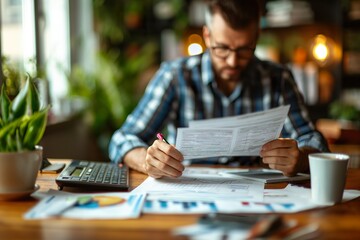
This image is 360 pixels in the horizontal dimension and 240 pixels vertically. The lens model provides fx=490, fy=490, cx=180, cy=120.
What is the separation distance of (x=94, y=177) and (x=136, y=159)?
0.27 m

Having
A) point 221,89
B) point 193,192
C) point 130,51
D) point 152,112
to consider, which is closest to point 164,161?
point 193,192

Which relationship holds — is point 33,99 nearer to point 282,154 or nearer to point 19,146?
point 19,146

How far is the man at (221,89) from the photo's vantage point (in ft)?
5.83

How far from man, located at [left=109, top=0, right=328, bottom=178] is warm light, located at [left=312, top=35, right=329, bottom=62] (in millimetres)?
2399

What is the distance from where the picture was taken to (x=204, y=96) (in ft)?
6.42

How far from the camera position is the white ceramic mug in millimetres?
1089

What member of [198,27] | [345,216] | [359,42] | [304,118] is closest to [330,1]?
[359,42]

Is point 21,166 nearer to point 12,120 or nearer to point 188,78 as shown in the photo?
point 12,120

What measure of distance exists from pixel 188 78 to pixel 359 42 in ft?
9.56

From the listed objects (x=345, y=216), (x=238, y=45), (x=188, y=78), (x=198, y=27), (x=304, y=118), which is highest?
(x=198, y=27)

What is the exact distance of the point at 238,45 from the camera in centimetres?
178

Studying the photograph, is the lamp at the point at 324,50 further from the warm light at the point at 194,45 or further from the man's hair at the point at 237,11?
the man's hair at the point at 237,11

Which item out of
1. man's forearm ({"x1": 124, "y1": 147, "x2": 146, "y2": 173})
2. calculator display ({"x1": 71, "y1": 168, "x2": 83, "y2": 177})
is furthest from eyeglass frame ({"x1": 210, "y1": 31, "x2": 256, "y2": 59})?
calculator display ({"x1": 71, "y1": 168, "x2": 83, "y2": 177})

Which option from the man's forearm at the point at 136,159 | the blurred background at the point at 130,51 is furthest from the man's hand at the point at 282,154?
the blurred background at the point at 130,51
